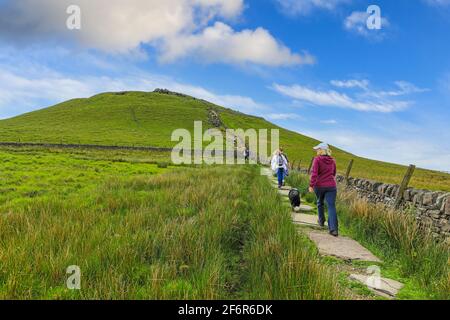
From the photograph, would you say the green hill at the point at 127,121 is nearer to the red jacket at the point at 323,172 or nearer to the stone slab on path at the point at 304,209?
the stone slab on path at the point at 304,209

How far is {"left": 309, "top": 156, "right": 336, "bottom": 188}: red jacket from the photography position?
298 inches

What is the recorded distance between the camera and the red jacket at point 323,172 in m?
7.57

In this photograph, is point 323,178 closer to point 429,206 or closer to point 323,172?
point 323,172

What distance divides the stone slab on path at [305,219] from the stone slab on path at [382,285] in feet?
10.3

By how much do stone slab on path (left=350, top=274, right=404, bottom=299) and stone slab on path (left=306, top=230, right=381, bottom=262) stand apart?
840mm

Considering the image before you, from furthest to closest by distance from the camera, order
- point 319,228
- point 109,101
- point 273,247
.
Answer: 1. point 109,101
2. point 319,228
3. point 273,247

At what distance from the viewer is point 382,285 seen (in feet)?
14.0

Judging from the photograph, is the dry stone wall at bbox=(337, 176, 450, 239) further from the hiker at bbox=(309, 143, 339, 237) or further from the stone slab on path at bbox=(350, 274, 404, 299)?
the stone slab on path at bbox=(350, 274, 404, 299)

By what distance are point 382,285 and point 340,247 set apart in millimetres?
1685

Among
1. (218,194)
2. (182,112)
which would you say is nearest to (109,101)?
(182,112)
